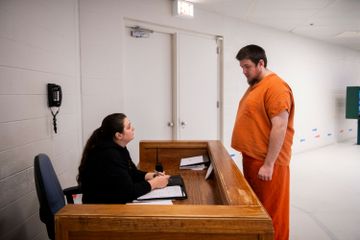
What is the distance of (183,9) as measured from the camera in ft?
11.7

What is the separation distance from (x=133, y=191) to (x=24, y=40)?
1.31 metres

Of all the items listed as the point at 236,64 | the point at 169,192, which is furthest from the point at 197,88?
the point at 169,192

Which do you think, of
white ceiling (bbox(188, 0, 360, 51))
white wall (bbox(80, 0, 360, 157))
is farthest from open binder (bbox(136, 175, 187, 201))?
white ceiling (bbox(188, 0, 360, 51))

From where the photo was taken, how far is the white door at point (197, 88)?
3.84 meters

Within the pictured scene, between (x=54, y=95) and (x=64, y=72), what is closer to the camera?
(x=54, y=95)

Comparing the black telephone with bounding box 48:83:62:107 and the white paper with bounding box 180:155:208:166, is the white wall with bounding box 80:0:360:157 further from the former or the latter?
the white paper with bounding box 180:155:208:166

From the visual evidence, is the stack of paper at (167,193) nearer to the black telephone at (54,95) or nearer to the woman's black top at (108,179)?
the woman's black top at (108,179)

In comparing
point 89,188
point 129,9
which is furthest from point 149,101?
point 89,188

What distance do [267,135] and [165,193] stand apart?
850 millimetres

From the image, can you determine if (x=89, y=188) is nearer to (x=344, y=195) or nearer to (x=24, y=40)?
(x=24, y=40)

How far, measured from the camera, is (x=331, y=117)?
24.3 ft

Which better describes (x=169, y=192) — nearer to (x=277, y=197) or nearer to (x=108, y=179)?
(x=108, y=179)

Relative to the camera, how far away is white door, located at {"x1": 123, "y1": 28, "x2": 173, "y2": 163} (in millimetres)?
3369

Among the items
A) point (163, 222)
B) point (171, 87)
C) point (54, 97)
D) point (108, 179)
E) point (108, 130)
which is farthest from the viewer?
point (171, 87)
